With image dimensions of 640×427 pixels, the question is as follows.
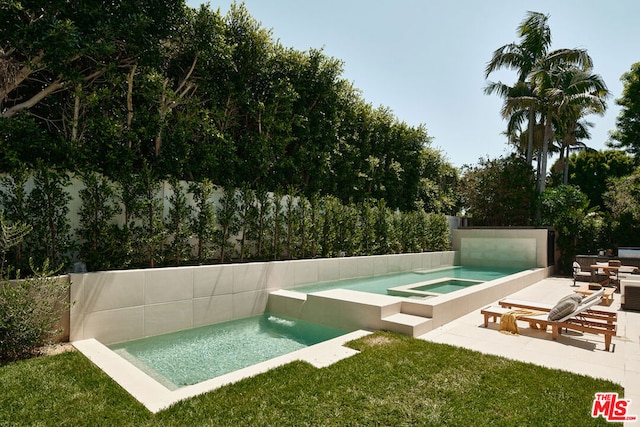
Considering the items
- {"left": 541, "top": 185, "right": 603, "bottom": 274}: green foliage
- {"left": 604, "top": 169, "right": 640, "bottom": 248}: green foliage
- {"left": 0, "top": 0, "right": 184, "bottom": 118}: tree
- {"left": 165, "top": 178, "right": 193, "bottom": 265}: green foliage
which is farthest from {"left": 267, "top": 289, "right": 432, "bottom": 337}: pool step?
{"left": 604, "top": 169, "right": 640, "bottom": 248}: green foliage

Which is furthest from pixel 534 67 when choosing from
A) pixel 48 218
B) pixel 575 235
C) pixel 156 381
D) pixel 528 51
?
pixel 156 381

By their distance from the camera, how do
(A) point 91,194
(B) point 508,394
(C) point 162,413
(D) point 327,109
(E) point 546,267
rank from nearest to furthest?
1. (C) point 162,413
2. (B) point 508,394
3. (A) point 91,194
4. (D) point 327,109
5. (E) point 546,267

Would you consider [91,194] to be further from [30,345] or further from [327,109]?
[327,109]

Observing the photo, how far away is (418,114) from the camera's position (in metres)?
18.8

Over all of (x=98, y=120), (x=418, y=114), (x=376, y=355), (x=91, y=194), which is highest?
(x=418, y=114)

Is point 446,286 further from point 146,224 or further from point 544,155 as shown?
point 544,155

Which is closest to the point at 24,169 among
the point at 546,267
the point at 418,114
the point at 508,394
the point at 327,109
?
the point at 508,394

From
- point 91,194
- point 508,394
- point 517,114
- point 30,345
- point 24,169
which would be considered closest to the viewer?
point 508,394

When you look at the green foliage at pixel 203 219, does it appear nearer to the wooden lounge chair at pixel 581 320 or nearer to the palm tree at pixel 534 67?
the wooden lounge chair at pixel 581 320

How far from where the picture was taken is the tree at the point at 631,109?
67.1ft

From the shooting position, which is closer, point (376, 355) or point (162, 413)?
point (162, 413)

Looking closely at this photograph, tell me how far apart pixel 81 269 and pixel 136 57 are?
16.0ft

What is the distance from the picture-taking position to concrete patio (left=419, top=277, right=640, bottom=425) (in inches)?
181

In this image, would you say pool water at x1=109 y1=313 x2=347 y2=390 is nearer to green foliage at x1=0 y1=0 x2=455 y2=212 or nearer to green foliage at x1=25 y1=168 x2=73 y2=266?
green foliage at x1=25 y1=168 x2=73 y2=266
